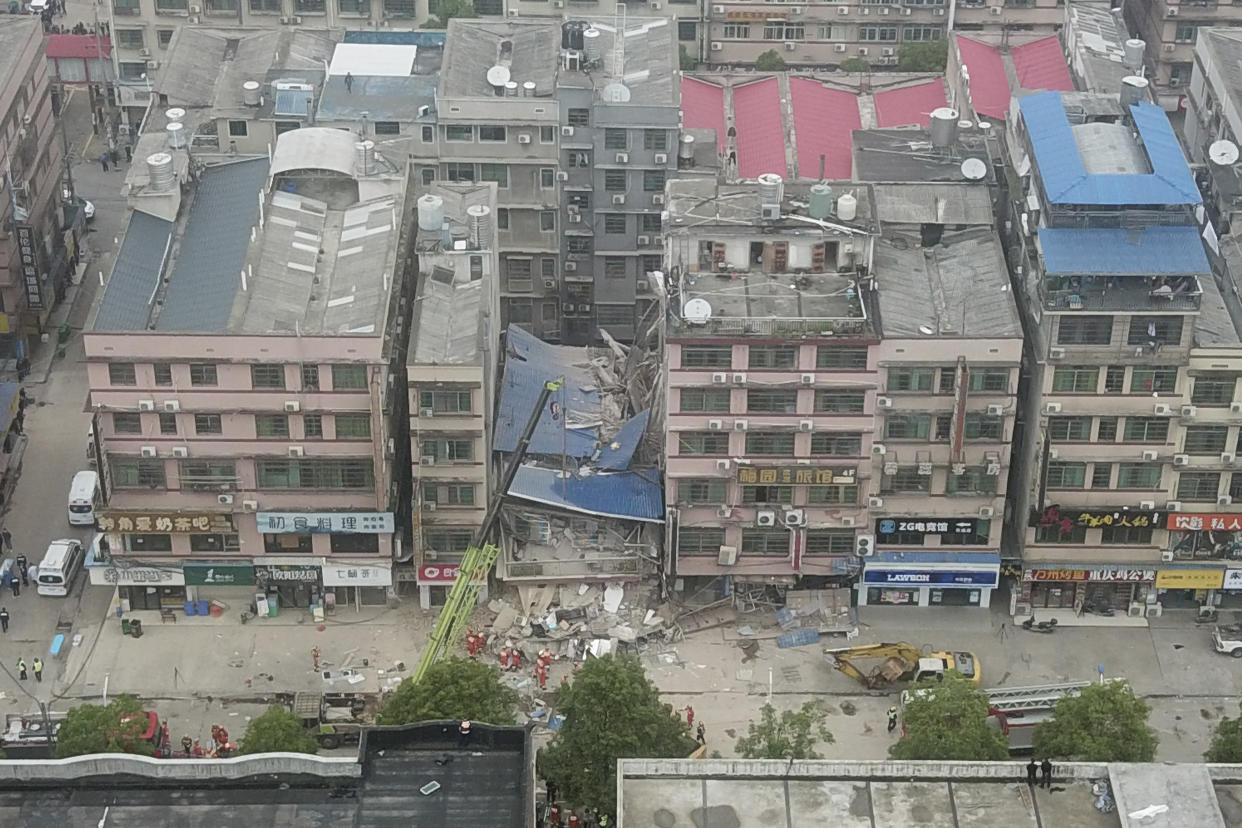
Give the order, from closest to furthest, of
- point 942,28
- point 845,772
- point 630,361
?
point 845,772 < point 630,361 < point 942,28

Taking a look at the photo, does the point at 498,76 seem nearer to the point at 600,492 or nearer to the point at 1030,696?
the point at 600,492

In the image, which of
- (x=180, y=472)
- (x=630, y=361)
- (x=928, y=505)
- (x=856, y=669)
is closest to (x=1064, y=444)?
(x=928, y=505)

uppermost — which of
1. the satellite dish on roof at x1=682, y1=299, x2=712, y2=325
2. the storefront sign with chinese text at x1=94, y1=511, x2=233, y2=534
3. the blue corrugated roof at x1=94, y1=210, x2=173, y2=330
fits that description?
the satellite dish on roof at x1=682, y1=299, x2=712, y2=325

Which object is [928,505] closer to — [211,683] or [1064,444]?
[1064,444]

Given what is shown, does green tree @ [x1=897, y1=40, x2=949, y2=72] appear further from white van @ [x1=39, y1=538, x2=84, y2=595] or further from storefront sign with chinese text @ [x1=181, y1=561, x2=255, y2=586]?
white van @ [x1=39, y1=538, x2=84, y2=595]

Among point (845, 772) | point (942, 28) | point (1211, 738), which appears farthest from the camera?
point (942, 28)

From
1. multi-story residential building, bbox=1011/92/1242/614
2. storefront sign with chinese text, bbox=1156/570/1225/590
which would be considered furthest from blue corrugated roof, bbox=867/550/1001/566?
storefront sign with chinese text, bbox=1156/570/1225/590
